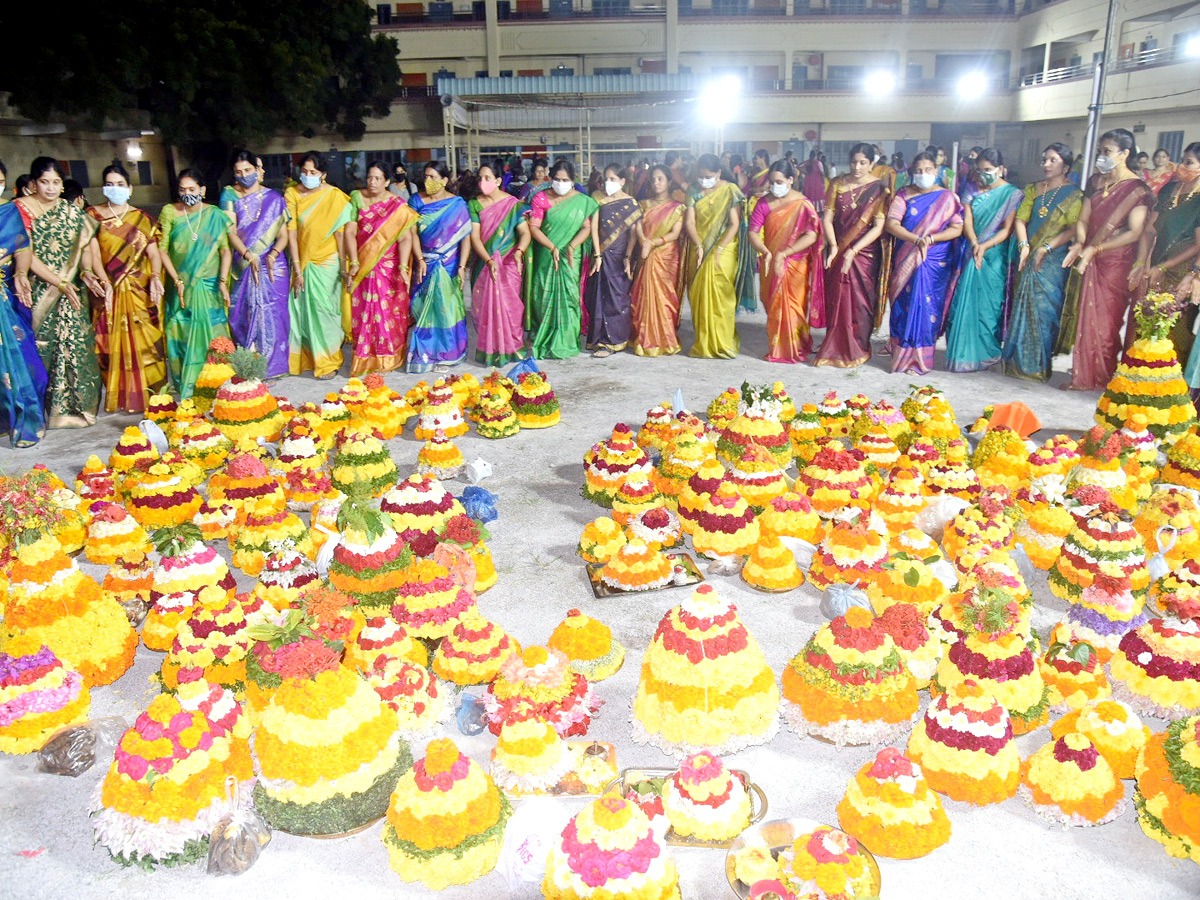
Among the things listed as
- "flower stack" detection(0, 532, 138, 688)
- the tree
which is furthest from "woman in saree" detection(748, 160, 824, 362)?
the tree

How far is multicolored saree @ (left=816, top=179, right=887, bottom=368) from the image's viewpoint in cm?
804

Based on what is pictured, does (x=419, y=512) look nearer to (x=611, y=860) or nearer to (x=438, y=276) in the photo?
(x=611, y=860)

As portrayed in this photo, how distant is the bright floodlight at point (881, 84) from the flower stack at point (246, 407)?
81.8 feet

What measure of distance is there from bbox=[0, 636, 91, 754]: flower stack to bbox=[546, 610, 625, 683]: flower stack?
1872 millimetres

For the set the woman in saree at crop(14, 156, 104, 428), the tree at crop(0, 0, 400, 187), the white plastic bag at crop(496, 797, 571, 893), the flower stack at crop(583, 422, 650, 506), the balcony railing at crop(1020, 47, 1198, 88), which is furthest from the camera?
the balcony railing at crop(1020, 47, 1198, 88)

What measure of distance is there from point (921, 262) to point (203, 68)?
49.1 feet

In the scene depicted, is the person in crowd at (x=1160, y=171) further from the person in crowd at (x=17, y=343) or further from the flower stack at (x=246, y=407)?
the person in crowd at (x=17, y=343)

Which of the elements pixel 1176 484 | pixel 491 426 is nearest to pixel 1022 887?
pixel 1176 484

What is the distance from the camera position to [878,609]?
4.04 metres

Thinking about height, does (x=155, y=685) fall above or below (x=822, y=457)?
below

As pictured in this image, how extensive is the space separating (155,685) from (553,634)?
166cm

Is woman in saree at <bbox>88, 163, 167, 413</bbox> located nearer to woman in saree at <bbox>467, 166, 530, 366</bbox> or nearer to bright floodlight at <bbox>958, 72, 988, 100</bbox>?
woman in saree at <bbox>467, 166, 530, 366</bbox>

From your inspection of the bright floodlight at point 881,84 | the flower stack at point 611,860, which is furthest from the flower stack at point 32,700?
the bright floodlight at point 881,84

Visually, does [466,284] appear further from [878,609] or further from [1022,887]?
[1022,887]
